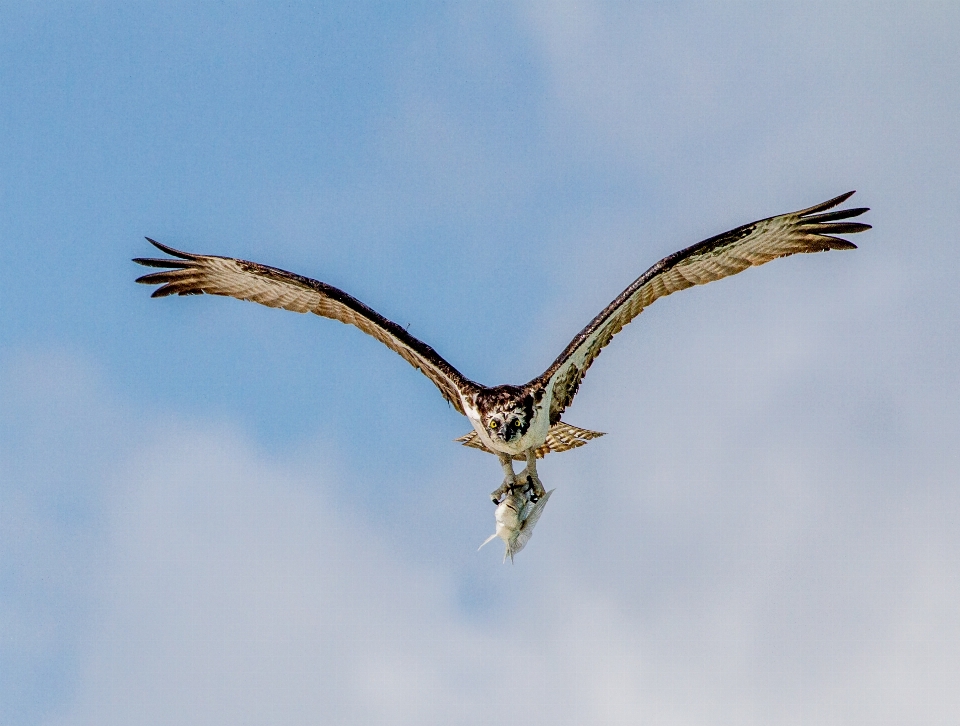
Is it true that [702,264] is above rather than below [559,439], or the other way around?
above

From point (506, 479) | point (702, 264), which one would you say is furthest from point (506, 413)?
point (702, 264)

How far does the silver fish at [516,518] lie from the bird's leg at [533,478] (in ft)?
0.30

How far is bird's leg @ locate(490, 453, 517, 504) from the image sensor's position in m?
17.4

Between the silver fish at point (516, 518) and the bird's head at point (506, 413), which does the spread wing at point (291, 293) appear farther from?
the silver fish at point (516, 518)

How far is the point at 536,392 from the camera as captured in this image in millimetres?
17516

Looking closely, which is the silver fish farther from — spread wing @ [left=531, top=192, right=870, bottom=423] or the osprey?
spread wing @ [left=531, top=192, right=870, bottom=423]

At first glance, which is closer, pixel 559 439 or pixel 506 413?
pixel 506 413

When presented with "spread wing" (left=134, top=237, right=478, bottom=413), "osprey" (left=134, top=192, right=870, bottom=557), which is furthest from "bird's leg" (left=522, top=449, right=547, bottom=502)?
"spread wing" (left=134, top=237, right=478, bottom=413)

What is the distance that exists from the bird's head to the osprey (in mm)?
12

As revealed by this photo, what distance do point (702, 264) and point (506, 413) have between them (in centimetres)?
330

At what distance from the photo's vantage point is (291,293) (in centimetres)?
1941

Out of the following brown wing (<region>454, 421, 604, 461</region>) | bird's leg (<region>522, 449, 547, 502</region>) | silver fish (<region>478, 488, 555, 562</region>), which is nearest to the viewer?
silver fish (<region>478, 488, 555, 562</region>)

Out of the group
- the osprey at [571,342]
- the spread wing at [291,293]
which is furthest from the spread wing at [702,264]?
the spread wing at [291,293]

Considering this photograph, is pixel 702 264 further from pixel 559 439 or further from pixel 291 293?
pixel 291 293
